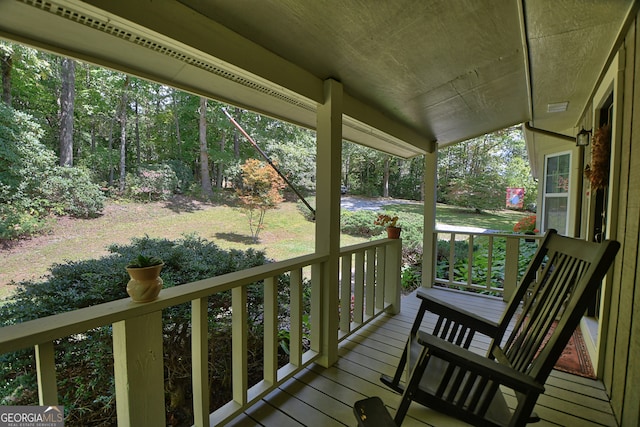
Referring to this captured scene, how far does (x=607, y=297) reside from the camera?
1.78 meters

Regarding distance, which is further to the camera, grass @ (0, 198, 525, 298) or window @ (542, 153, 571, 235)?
grass @ (0, 198, 525, 298)

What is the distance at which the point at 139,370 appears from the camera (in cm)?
108

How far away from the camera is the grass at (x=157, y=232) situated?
5.31 metres

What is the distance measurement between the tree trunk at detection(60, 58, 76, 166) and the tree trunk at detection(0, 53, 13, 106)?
1319 millimetres

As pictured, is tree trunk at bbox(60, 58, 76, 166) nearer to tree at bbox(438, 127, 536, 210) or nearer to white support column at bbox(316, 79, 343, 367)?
white support column at bbox(316, 79, 343, 367)

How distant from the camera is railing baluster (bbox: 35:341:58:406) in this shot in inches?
34.3

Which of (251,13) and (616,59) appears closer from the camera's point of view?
(251,13)

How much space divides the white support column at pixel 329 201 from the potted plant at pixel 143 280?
1173 millimetres

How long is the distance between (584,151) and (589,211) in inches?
43.8

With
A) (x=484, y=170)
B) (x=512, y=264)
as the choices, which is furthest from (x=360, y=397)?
(x=484, y=170)

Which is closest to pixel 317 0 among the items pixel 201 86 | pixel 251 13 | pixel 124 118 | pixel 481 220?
pixel 251 13

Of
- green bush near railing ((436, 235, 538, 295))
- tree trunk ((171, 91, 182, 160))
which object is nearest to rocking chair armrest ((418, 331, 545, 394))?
green bush near railing ((436, 235, 538, 295))

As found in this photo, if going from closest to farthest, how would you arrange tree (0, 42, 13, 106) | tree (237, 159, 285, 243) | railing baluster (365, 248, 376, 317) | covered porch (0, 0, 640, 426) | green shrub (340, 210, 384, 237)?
covered porch (0, 0, 640, 426) → railing baluster (365, 248, 376, 317) → tree (0, 42, 13, 106) → tree (237, 159, 285, 243) → green shrub (340, 210, 384, 237)

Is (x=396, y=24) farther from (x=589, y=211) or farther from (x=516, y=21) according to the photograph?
(x=589, y=211)
